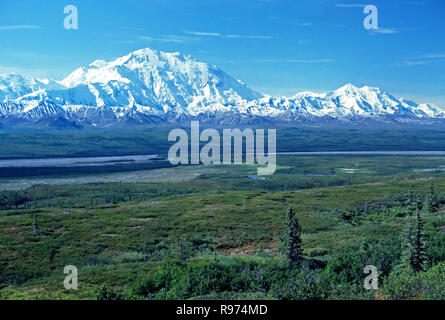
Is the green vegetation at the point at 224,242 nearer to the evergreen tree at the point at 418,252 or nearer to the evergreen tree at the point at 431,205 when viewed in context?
A: the evergreen tree at the point at 418,252

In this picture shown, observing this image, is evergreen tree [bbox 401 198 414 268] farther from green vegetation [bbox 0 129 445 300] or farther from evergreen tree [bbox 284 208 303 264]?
evergreen tree [bbox 284 208 303 264]

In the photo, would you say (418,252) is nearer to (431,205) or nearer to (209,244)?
(209,244)

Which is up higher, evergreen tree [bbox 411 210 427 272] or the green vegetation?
evergreen tree [bbox 411 210 427 272]

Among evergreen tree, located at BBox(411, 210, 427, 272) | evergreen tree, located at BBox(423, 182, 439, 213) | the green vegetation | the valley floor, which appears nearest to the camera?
the valley floor

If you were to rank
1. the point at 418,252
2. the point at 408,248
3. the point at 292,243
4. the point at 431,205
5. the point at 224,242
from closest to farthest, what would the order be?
the point at 418,252
the point at 408,248
the point at 292,243
the point at 224,242
the point at 431,205

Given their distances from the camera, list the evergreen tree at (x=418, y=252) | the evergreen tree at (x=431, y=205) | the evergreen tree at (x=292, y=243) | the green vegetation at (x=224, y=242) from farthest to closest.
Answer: the evergreen tree at (x=431, y=205) → the evergreen tree at (x=292, y=243) → the evergreen tree at (x=418, y=252) → the green vegetation at (x=224, y=242)

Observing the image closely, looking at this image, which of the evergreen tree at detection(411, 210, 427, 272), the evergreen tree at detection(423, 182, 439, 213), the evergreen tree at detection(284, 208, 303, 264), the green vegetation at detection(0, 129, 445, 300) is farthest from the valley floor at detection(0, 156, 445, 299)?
the evergreen tree at detection(423, 182, 439, 213)

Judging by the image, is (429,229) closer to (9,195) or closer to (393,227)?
(393,227)

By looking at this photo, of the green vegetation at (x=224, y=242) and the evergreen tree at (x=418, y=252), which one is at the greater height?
the evergreen tree at (x=418, y=252)

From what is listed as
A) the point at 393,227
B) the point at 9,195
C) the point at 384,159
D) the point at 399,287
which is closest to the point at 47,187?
the point at 9,195

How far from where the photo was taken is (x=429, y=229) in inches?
1494

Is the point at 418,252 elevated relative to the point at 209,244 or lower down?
elevated

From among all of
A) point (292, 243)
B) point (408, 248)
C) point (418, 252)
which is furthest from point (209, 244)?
point (418, 252)

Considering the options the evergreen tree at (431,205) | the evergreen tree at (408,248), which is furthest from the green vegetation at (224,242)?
the evergreen tree at (431,205)
